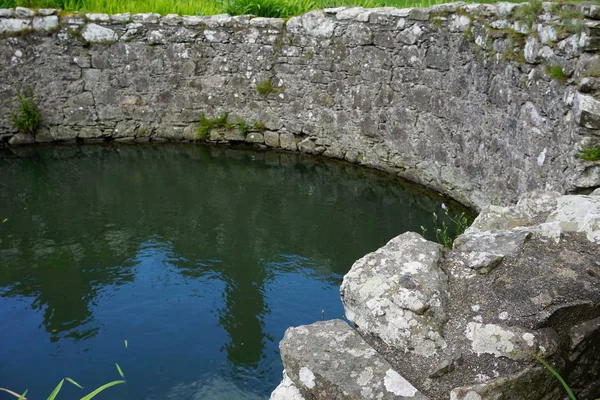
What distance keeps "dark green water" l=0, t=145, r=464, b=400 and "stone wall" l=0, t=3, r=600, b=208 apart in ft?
1.57

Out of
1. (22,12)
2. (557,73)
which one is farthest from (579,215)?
(22,12)

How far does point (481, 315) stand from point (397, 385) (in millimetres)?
437

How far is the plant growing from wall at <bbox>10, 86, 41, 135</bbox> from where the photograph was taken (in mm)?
9359

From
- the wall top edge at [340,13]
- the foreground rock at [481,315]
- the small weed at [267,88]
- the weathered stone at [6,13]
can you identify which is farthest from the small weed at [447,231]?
the weathered stone at [6,13]

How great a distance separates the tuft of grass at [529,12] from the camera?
526 centimetres

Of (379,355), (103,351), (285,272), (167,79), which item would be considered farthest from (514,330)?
(167,79)

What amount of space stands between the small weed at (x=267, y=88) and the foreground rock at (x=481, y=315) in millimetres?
6854

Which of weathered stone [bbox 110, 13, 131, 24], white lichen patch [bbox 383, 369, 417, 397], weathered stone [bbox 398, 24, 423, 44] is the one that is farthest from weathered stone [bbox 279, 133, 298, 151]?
white lichen patch [bbox 383, 369, 417, 397]

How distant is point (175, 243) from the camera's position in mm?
6340

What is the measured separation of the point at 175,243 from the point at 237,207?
1.12 meters

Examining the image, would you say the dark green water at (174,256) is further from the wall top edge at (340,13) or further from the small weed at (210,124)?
the wall top edge at (340,13)

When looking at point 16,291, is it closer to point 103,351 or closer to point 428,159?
point 103,351

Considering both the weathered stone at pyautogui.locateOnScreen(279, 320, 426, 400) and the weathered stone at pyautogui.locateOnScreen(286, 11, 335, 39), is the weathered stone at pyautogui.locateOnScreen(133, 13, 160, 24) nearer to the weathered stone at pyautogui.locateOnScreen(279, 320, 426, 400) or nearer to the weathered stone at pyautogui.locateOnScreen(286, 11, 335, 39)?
the weathered stone at pyautogui.locateOnScreen(286, 11, 335, 39)

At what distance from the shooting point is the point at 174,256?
19.9 ft
